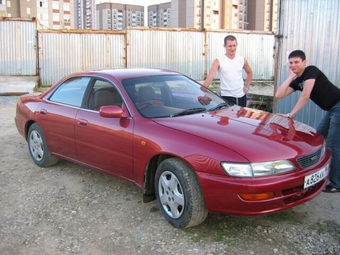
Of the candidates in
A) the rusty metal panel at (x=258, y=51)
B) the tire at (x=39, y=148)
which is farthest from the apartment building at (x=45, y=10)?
the tire at (x=39, y=148)

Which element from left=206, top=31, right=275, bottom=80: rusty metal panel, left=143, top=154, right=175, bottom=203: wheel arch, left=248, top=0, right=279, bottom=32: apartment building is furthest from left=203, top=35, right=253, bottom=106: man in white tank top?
left=248, top=0, right=279, bottom=32: apartment building

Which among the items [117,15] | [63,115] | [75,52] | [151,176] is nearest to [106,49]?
[75,52]

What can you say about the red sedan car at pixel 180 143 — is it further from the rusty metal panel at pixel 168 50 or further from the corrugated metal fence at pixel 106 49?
the rusty metal panel at pixel 168 50

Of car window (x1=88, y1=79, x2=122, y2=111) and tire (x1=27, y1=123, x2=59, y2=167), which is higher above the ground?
car window (x1=88, y1=79, x2=122, y2=111)

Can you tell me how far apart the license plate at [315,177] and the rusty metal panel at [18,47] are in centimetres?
1571

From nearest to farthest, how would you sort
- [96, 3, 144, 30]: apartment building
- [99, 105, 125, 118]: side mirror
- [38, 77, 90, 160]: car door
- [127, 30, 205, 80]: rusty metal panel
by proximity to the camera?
[99, 105, 125, 118]: side mirror
[38, 77, 90, 160]: car door
[127, 30, 205, 80]: rusty metal panel
[96, 3, 144, 30]: apartment building

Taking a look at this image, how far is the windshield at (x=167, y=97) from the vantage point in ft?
13.9

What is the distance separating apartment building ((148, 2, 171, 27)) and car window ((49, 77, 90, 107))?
136m

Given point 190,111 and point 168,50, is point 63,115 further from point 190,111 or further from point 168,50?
point 168,50

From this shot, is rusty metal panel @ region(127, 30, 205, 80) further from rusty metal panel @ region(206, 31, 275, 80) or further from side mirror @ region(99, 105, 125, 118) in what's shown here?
side mirror @ region(99, 105, 125, 118)

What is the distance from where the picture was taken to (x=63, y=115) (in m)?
4.96

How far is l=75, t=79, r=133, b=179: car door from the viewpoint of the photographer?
13.4ft

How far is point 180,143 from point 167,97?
3.63 feet

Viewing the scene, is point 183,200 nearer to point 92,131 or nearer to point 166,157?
point 166,157
